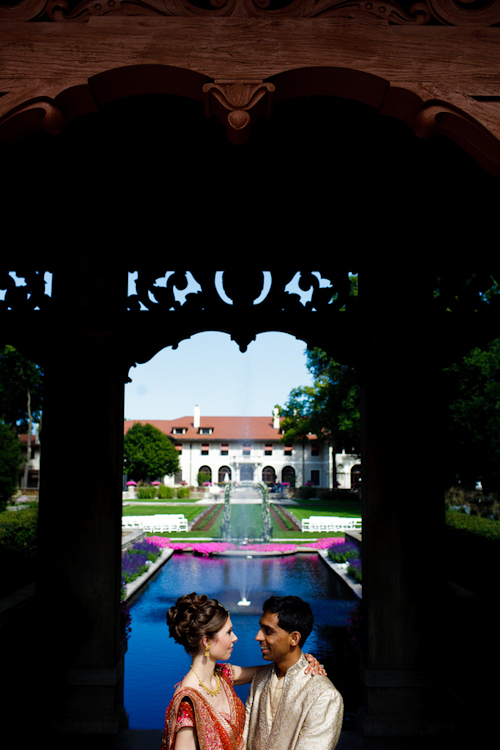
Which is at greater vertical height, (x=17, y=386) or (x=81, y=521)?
(x=17, y=386)

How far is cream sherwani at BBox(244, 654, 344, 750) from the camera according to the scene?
2.02 metres

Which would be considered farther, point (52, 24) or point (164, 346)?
point (164, 346)

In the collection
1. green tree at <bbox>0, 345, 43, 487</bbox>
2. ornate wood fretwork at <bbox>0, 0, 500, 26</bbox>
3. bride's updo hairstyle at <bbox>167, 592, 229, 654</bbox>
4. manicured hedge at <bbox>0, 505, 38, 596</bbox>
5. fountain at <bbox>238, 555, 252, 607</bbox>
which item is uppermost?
green tree at <bbox>0, 345, 43, 487</bbox>

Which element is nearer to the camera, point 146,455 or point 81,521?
point 81,521

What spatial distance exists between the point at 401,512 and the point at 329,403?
25185mm

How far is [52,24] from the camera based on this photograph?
2.33 m

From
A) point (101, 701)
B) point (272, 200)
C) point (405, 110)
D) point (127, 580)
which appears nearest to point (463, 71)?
point (405, 110)

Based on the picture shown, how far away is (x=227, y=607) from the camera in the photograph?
32.9 ft

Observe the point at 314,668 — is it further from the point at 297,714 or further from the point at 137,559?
the point at 137,559

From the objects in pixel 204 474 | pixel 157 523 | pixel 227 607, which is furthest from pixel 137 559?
pixel 204 474

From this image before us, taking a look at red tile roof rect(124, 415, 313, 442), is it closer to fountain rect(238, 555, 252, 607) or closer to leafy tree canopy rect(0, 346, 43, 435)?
leafy tree canopy rect(0, 346, 43, 435)

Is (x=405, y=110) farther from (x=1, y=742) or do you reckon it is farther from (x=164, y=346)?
(x=1, y=742)

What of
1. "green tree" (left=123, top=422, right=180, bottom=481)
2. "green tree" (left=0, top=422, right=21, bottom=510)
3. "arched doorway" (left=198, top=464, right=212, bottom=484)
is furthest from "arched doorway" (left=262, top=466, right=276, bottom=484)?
"green tree" (left=0, top=422, right=21, bottom=510)

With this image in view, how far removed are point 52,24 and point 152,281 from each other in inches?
103
